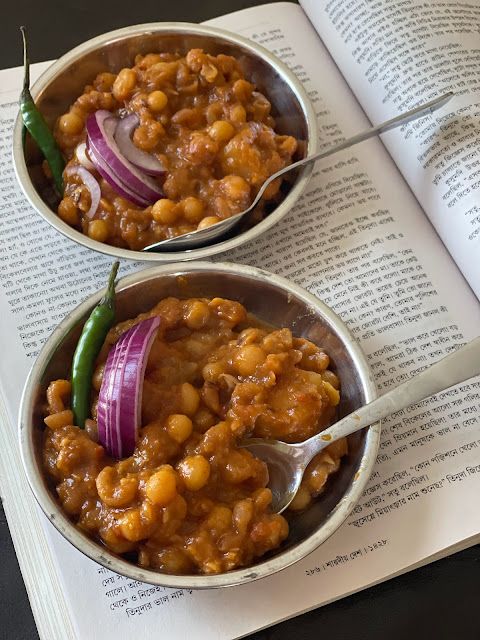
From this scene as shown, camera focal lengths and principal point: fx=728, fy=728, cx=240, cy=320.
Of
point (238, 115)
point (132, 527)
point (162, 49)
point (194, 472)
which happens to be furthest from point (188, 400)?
point (162, 49)

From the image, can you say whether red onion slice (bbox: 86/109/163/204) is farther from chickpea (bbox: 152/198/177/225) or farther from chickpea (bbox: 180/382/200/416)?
chickpea (bbox: 180/382/200/416)

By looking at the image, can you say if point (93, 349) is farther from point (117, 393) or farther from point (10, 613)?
point (10, 613)

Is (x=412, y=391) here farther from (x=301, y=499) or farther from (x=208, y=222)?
(x=208, y=222)

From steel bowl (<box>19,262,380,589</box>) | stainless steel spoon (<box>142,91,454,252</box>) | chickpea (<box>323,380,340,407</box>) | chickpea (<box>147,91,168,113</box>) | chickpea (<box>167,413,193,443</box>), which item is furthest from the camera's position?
chickpea (<box>147,91,168,113</box>)

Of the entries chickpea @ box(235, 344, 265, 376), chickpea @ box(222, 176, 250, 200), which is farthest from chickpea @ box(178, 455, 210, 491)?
chickpea @ box(222, 176, 250, 200)

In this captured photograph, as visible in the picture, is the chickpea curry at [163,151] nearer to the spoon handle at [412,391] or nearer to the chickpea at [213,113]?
the chickpea at [213,113]

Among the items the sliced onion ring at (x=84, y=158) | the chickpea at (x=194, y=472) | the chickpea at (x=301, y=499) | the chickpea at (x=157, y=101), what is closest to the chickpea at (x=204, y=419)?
the chickpea at (x=194, y=472)
